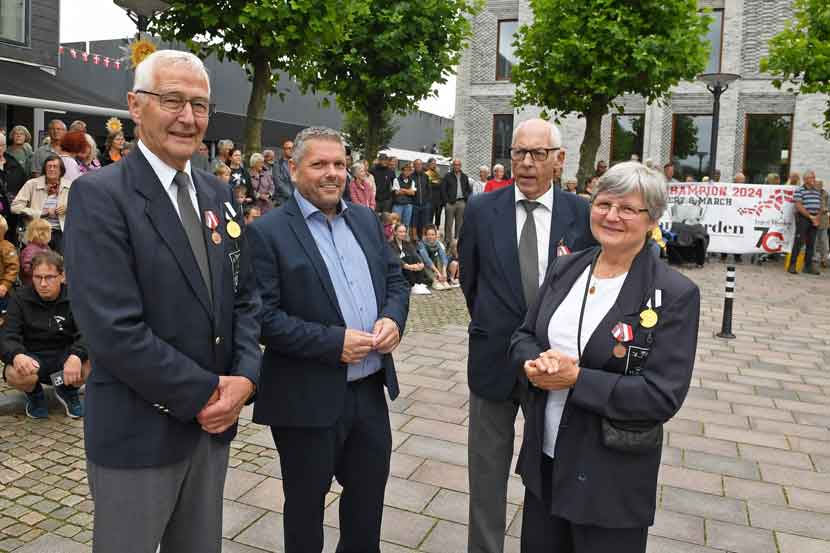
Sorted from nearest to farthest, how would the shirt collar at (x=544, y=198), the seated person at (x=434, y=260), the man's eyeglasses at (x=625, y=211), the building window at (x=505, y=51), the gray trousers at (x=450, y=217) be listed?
the man's eyeglasses at (x=625, y=211) → the shirt collar at (x=544, y=198) → the seated person at (x=434, y=260) → the gray trousers at (x=450, y=217) → the building window at (x=505, y=51)

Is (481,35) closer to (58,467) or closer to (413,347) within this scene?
(413,347)

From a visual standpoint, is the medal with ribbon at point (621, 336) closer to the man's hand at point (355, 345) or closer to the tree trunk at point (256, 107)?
the man's hand at point (355, 345)

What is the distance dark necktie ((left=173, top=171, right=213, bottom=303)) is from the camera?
231cm

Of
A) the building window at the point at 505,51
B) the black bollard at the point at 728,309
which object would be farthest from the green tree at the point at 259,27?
the building window at the point at 505,51

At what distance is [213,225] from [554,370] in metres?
1.23

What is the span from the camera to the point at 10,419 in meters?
5.41

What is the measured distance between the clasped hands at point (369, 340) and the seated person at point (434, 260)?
384 inches

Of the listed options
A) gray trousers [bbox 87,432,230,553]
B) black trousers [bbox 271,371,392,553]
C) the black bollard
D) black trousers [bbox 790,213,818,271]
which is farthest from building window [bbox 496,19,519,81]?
gray trousers [bbox 87,432,230,553]

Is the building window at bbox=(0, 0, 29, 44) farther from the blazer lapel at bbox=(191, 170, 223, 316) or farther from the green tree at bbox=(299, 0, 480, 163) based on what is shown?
the blazer lapel at bbox=(191, 170, 223, 316)

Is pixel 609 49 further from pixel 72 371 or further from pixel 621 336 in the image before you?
pixel 621 336

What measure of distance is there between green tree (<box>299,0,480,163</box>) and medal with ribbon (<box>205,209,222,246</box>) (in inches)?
578

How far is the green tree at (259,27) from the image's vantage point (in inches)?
426

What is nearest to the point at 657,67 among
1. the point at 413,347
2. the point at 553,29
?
the point at 553,29

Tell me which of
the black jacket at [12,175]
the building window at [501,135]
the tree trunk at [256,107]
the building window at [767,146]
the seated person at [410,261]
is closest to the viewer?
the black jacket at [12,175]
